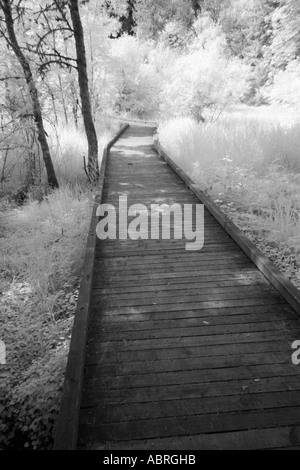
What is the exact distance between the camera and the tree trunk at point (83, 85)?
8656mm

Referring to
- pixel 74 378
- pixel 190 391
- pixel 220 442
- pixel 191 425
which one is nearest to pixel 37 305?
pixel 74 378

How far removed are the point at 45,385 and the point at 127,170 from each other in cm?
790

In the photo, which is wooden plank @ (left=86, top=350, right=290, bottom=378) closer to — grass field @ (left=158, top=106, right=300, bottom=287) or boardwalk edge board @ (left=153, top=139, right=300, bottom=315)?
boardwalk edge board @ (left=153, top=139, right=300, bottom=315)

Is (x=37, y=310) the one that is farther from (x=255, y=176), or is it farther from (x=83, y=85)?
(x=83, y=85)

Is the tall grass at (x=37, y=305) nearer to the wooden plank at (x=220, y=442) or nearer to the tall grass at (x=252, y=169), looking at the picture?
the wooden plank at (x=220, y=442)

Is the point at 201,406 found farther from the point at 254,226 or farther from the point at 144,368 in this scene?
the point at 254,226

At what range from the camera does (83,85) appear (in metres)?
9.10

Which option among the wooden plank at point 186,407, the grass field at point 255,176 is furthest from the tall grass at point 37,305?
the grass field at point 255,176

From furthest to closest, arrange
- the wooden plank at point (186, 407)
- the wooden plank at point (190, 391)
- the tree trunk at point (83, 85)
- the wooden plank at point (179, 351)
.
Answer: the tree trunk at point (83, 85), the wooden plank at point (179, 351), the wooden plank at point (190, 391), the wooden plank at point (186, 407)

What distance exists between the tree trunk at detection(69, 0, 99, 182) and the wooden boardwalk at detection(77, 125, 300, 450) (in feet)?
17.3

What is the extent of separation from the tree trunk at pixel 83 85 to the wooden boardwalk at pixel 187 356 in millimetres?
5273

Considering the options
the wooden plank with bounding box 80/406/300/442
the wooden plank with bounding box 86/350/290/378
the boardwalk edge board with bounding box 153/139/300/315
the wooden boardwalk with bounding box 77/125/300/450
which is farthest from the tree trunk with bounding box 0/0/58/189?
the wooden plank with bounding box 80/406/300/442

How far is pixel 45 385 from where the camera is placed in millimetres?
3166
